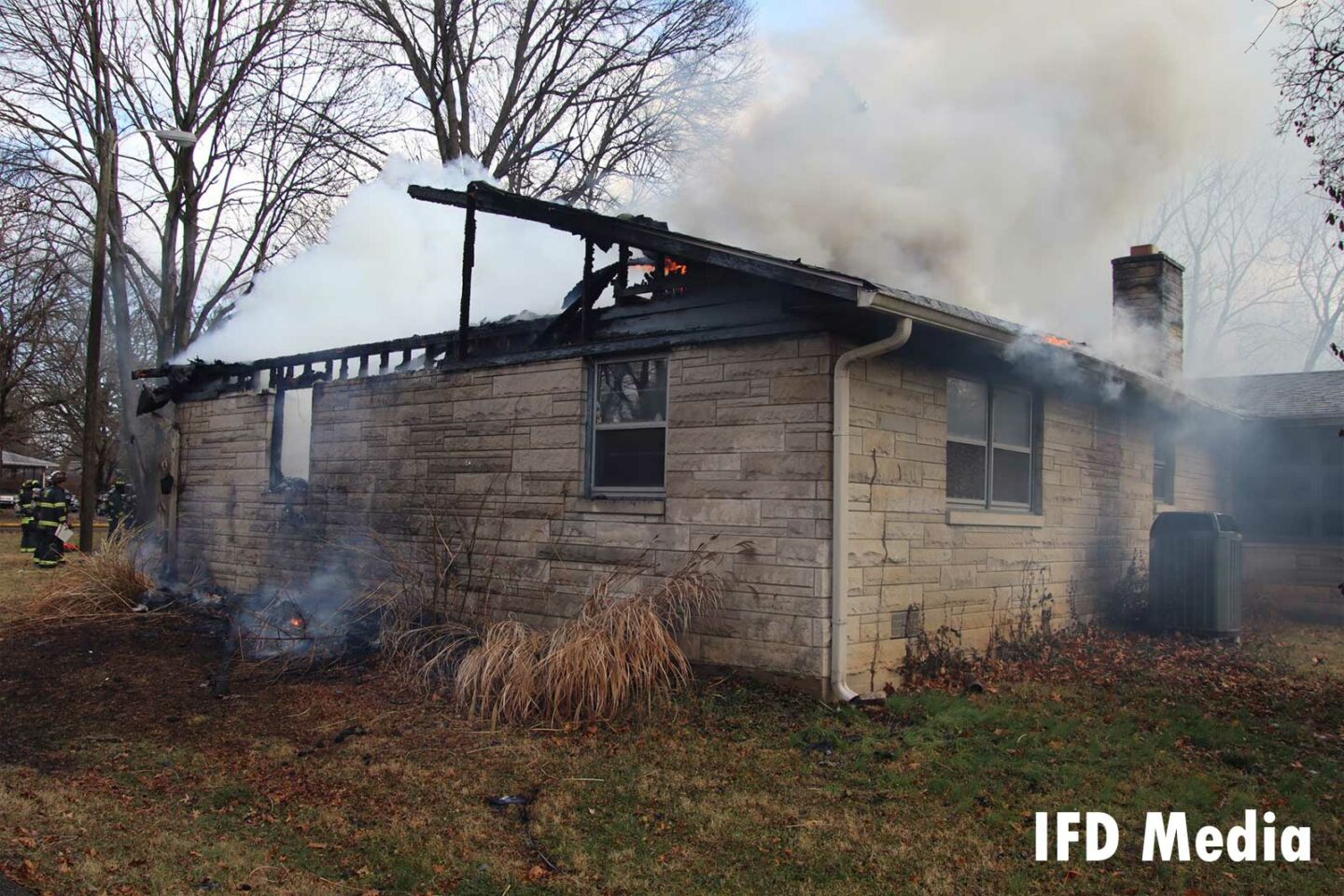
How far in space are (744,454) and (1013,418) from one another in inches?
133

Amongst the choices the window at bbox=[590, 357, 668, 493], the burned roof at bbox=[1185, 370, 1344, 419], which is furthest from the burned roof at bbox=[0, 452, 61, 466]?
the burned roof at bbox=[1185, 370, 1344, 419]

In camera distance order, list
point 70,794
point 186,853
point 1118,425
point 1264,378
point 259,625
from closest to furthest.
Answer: point 186,853 → point 70,794 → point 259,625 → point 1118,425 → point 1264,378

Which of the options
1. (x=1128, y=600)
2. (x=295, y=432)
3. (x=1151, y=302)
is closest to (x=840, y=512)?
(x=1128, y=600)

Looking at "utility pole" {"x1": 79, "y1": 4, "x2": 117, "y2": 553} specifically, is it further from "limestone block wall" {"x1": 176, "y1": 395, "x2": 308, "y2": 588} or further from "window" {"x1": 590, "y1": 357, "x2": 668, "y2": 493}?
"window" {"x1": 590, "y1": 357, "x2": 668, "y2": 493}

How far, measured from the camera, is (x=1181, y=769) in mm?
5906

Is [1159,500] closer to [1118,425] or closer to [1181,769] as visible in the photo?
[1118,425]

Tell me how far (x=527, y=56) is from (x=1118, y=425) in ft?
50.9

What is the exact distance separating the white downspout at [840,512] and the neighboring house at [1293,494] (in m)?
9.41

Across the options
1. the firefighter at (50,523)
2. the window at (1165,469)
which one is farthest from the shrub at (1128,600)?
the firefighter at (50,523)

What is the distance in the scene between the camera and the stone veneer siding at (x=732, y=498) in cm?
752

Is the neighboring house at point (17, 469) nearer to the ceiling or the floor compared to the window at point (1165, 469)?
nearer to the ceiling

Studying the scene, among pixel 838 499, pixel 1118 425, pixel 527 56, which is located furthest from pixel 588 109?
pixel 838 499

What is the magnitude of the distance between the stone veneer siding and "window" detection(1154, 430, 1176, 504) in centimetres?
83

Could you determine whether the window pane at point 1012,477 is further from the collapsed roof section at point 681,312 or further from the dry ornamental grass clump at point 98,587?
the dry ornamental grass clump at point 98,587
